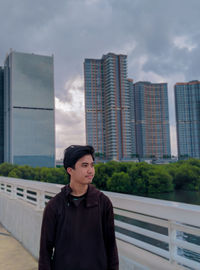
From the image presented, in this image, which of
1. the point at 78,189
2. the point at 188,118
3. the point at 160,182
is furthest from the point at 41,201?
the point at 188,118

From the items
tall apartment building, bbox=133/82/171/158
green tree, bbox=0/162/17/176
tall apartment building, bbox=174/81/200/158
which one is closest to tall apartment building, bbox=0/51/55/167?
green tree, bbox=0/162/17/176

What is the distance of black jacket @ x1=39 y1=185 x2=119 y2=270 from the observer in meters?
1.62

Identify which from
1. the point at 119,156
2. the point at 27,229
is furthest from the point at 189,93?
the point at 27,229

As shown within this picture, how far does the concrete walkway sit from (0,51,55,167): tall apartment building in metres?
93.5

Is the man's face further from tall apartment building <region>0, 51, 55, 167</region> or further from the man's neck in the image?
tall apartment building <region>0, 51, 55, 167</region>

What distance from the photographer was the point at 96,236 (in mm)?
1665

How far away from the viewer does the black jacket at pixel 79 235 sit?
1615 millimetres

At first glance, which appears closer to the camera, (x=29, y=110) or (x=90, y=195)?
(x=90, y=195)

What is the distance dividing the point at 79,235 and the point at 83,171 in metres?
0.39

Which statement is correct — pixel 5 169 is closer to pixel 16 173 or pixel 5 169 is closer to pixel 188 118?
pixel 16 173

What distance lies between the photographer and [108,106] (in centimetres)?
7962

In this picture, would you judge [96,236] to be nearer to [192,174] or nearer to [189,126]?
[192,174]

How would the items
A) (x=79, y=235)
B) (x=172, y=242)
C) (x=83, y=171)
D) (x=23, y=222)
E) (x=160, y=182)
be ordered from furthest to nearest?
1. (x=160, y=182)
2. (x=23, y=222)
3. (x=172, y=242)
4. (x=83, y=171)
5. (x=79, y=235)

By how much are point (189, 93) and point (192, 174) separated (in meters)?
53.8
